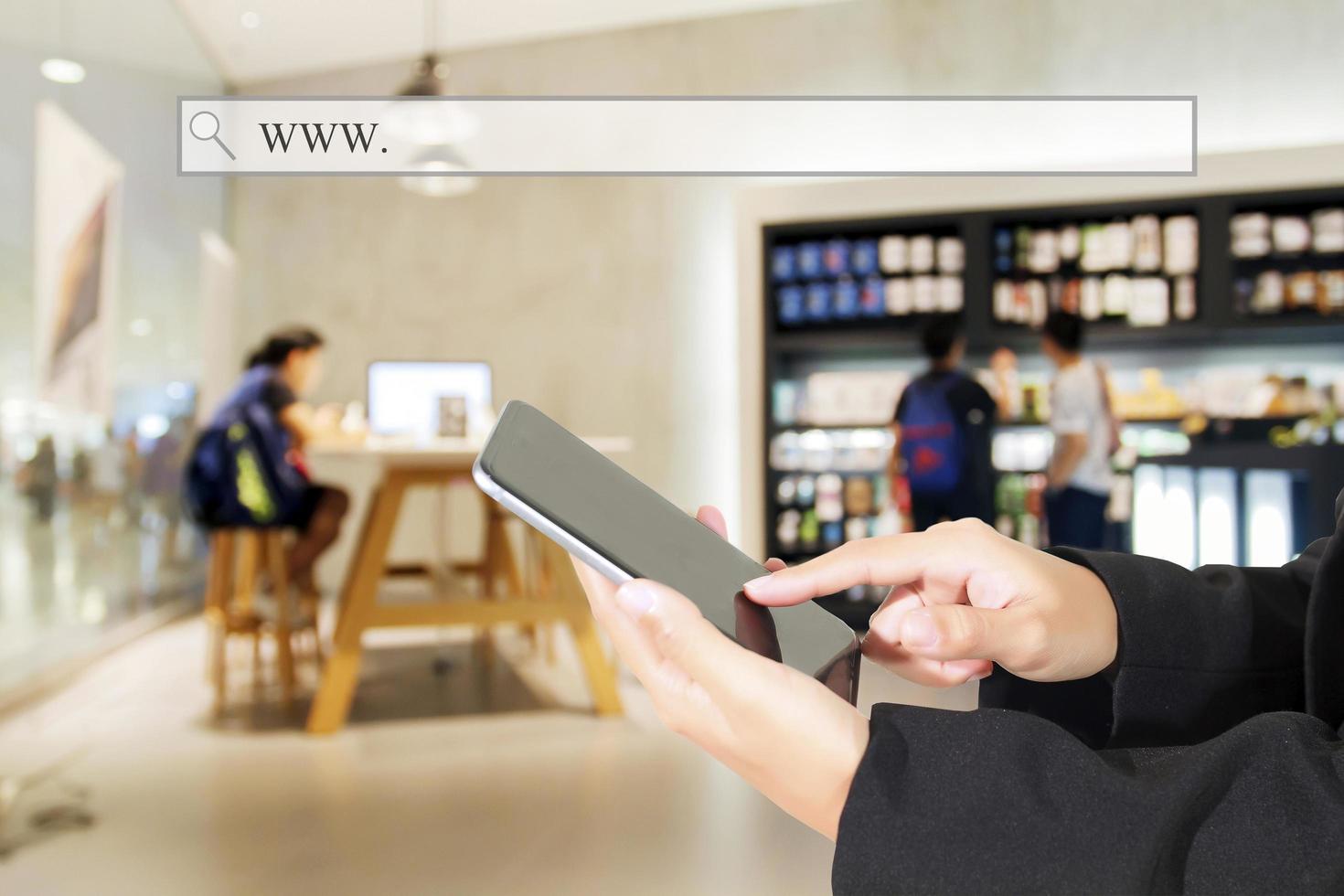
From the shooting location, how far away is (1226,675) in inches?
27.5

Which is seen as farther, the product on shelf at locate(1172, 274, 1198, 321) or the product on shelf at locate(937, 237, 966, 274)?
the product on shelf at locate(937, 237, 966, 274)

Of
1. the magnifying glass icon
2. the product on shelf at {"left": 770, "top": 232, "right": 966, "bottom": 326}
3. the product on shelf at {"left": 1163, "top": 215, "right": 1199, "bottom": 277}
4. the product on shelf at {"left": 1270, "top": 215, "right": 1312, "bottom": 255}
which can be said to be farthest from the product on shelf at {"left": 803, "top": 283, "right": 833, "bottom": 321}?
the magnifying glass icon

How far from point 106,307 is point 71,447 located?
67 cm

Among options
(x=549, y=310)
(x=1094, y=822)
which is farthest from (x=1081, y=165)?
(x=1094, y=822)

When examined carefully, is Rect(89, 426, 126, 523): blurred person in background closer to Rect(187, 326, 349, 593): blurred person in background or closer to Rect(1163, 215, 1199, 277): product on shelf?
Rect(187, 326, 349, 593): blurred person in background

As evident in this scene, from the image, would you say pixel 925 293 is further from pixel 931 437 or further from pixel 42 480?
pixel 42 480

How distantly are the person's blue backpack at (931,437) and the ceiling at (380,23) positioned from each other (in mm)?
2708

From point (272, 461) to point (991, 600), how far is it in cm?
341

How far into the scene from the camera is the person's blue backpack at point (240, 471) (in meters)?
3.53

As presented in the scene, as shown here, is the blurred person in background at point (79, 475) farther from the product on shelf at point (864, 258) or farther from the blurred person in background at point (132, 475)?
the product on shelf at point (864, 258)

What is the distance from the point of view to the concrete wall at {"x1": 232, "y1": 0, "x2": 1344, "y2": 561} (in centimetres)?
509

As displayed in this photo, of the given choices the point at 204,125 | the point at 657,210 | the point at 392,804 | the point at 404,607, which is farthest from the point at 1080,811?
the point at 657,210
